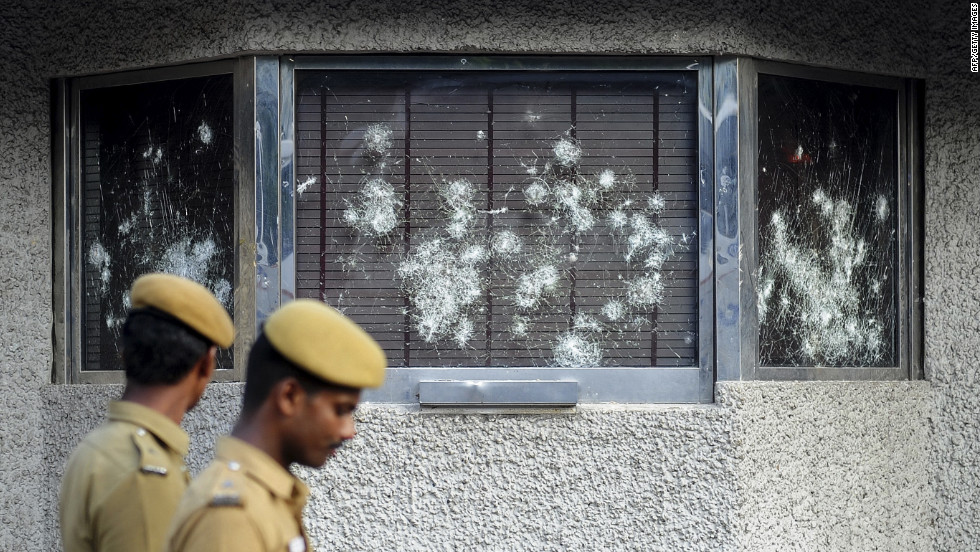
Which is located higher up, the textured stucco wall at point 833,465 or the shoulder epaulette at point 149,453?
the shoulder epaulette at point 149,453

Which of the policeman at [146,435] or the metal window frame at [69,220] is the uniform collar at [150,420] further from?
the metal window frame at [69,220]

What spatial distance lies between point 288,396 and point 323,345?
0.13 meters

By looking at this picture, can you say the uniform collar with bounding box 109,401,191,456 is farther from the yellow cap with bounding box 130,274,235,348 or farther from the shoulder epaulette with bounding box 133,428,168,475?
the yellow cap with bounding box 130,274,235,348

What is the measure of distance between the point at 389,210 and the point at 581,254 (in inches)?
35.3

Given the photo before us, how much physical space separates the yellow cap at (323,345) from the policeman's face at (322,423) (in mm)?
40

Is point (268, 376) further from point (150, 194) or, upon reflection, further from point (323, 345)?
point (150, 194)

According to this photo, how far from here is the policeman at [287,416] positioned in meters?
1.90

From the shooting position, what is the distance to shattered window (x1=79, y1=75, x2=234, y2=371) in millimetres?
4898

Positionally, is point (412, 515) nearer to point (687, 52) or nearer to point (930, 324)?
point (687, 52)

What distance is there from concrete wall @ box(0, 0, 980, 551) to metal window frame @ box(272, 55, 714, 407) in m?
0.09

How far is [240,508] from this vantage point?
1.85m

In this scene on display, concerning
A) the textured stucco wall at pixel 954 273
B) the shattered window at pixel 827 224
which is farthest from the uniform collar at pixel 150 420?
the textured stucco wall at pixel 954 273

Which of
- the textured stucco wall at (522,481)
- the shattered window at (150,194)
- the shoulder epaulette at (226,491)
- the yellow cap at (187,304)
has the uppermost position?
the shattered window at (150,194)

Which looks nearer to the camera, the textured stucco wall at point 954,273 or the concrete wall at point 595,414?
the concrete wall at point 595,414
